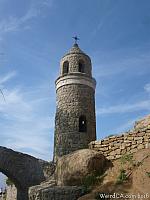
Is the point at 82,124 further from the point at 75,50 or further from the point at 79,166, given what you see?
the point at 79,166

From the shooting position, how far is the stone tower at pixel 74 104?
1845cm

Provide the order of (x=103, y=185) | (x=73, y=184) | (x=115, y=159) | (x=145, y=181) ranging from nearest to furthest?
(x=145, y=181)
(x=103, y=185)
(x=73, y=184)
(x=115, y=159)

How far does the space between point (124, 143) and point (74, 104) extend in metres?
8.21

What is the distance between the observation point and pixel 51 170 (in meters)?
18.2

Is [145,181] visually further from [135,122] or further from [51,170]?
[51,170]

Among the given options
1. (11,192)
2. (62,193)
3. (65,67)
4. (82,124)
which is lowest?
(11,192)

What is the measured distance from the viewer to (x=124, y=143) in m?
11.2

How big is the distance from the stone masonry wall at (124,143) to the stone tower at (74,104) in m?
6.56

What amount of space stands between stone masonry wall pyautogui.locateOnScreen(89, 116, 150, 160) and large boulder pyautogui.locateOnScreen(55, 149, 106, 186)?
644mm

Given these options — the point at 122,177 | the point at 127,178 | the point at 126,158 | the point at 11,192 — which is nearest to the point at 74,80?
the point at 11,192

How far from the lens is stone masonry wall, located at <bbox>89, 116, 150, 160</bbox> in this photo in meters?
10.9

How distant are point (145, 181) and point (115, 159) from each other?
2.24 m

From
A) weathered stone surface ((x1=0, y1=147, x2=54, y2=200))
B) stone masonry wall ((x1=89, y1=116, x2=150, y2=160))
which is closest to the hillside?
stone masonry wall ((x1=89, y1=116, x2=150, y2=160))

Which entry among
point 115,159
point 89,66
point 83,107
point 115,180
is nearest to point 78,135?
point 83,107
